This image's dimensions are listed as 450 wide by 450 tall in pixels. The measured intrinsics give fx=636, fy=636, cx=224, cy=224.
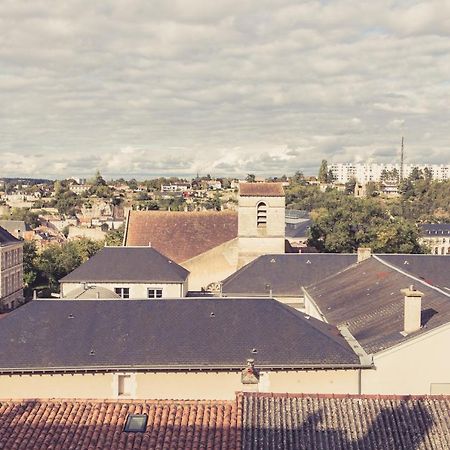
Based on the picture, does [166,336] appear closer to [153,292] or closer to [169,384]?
[169,384]

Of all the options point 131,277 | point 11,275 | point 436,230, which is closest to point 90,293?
point 131,277

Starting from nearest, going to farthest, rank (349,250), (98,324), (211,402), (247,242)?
(211,402) < (98,324) < (247,242) < (349,250)

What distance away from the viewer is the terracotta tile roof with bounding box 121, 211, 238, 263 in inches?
1875

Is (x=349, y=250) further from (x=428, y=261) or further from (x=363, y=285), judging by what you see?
(x=363, y=285)

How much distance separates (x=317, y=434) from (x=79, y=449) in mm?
4746

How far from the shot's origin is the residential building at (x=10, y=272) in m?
57.4

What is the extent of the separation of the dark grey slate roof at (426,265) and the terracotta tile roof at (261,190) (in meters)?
8.66

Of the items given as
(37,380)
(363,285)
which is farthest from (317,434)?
(363,285)

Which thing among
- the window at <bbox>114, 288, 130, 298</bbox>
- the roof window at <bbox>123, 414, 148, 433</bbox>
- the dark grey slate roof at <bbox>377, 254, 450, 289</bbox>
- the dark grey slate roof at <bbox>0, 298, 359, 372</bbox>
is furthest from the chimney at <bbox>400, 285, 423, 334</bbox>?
the window at <bbox>114, 288, 130, 298</bbox>

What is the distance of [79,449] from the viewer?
40.9 ft

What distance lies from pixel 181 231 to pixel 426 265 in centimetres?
1948

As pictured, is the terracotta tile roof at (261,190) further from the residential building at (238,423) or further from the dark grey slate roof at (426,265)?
the residential building at (238,423)

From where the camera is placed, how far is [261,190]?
4319cm

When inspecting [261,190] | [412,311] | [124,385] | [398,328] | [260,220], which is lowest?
[124,385]
